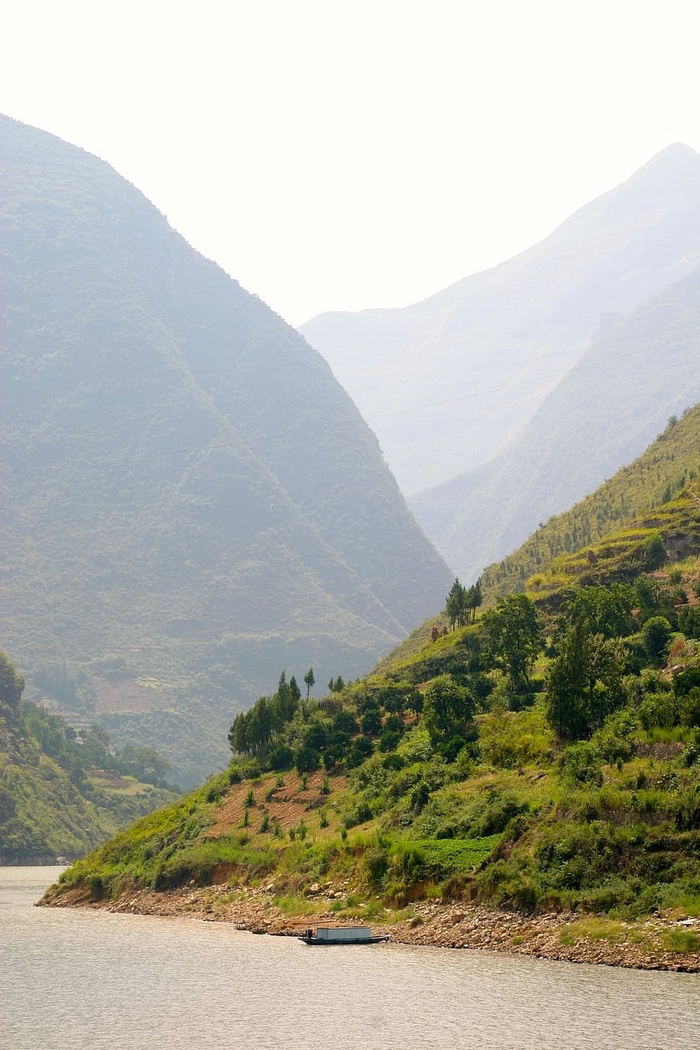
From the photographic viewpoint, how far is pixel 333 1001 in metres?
48.4

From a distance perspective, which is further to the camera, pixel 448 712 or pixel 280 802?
pixel 280 802

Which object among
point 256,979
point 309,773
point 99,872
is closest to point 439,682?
point 309,773

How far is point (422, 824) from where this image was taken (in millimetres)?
69375

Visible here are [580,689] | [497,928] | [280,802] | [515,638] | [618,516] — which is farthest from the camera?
[618,516]

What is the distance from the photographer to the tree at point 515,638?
92.2 metres

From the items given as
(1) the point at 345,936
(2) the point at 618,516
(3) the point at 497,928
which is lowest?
(3) the point at 497,928

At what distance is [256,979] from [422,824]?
58.1 ft

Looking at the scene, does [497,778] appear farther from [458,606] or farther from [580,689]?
[458,606]

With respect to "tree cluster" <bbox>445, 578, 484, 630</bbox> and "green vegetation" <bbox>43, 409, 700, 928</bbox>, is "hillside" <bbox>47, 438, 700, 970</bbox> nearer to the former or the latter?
"green vegetation" <bbox>43, 409, 700, 928</bbox>

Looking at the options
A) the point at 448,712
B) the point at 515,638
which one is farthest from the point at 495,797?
the point at 515,638

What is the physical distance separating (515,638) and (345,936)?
38.1 meters

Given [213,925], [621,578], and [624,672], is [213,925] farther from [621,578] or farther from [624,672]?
[621,578]

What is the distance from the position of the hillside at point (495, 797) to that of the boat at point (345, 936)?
1.70 meters

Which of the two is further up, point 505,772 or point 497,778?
point 505,772
